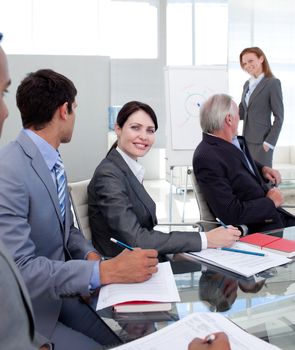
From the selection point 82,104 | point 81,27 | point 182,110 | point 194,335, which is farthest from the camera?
point 81,27

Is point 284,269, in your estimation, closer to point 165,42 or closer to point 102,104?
point 102,104

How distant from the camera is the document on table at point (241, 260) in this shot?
124cm

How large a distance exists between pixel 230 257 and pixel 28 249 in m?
0.64

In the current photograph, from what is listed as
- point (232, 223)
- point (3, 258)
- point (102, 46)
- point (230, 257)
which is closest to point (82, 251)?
point (230, 257)

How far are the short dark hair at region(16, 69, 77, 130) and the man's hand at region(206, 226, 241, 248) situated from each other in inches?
27.3

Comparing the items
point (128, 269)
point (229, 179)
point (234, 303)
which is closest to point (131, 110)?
point (229, 179)

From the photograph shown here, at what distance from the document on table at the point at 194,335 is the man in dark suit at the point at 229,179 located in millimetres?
1254

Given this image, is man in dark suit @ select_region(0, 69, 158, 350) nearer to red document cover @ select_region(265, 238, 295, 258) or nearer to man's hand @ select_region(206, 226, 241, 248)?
man's hand @ select_region(206, 226, 241, 248)

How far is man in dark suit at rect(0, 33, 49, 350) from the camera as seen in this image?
2.10 feet

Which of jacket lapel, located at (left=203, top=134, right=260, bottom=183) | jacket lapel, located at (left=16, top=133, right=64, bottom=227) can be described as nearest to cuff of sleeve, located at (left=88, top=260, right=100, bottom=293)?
jacket lapel, located at (left=16, top=133, right=64, bottom=227)

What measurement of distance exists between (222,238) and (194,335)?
627 mm

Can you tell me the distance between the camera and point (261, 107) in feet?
12.5

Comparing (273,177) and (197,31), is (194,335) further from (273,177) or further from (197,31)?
(197,31)

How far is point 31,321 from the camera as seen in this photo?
0.71m
